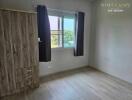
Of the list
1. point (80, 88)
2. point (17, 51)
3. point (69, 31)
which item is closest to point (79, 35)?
point (69, 31)

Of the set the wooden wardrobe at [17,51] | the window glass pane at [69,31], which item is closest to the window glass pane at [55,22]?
the window glass pane at [69,31]

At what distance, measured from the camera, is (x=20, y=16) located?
2.34 meters

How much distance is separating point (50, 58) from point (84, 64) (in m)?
1.61

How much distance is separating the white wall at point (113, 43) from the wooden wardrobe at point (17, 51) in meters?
2.27

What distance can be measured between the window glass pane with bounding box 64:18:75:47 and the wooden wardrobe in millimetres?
1341

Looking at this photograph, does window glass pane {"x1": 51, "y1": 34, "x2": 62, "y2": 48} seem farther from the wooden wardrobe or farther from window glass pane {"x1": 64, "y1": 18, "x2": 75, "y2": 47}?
the wooden wardrobe

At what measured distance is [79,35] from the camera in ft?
12.6

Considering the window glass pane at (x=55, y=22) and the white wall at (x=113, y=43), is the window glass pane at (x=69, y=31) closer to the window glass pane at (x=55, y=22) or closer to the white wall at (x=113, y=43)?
the window glass pane at (x=55, y=22)

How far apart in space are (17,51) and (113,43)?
2.70m

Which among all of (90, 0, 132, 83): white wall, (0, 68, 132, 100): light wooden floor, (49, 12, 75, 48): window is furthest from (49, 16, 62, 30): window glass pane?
(0, 68, 132, 100): light wooden floor

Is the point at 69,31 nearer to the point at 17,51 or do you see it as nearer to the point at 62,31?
the point at 62,31

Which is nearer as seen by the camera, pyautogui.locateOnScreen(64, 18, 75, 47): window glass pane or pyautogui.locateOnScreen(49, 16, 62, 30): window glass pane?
pyautogui.locateOnScreen(49, 16, 62, 30): window glass pane

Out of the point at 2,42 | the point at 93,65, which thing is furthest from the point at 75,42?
the point at 2,42

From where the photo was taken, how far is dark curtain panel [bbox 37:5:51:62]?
9.80 ft
